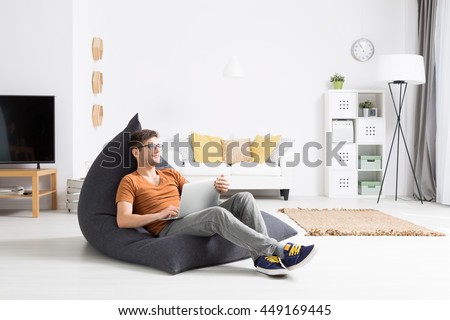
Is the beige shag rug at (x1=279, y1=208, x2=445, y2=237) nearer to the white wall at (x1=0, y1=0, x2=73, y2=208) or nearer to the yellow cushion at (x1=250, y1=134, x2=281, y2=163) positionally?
the yellow cushion at (x1=250, y1=134, x2=281, y2=163)

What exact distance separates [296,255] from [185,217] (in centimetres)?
66

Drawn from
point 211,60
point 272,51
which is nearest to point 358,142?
point 272,51

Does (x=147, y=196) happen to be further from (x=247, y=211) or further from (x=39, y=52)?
(x=39, y=52)

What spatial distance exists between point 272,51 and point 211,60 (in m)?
0.83

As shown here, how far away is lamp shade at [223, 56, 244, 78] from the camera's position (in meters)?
6.95

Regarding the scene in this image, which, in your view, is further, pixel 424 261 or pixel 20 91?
pixel 20 91

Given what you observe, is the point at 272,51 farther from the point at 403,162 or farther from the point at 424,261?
the point at 424,261

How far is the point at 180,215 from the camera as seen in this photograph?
308 centimetres

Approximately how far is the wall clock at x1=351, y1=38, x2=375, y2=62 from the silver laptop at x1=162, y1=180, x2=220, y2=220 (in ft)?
15.6

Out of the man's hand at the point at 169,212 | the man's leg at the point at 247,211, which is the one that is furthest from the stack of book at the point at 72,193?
the man's leg at the point at 247,211

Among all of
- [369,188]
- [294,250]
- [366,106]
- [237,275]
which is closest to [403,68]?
[366,106]

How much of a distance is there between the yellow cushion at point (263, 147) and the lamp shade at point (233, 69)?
84cm

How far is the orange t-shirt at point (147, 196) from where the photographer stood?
3162 mm

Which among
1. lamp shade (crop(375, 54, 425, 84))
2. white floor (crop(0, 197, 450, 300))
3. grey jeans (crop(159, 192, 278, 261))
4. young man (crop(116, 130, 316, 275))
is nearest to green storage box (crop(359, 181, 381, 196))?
lamp shade (crop(375, 54, 425, 84))
